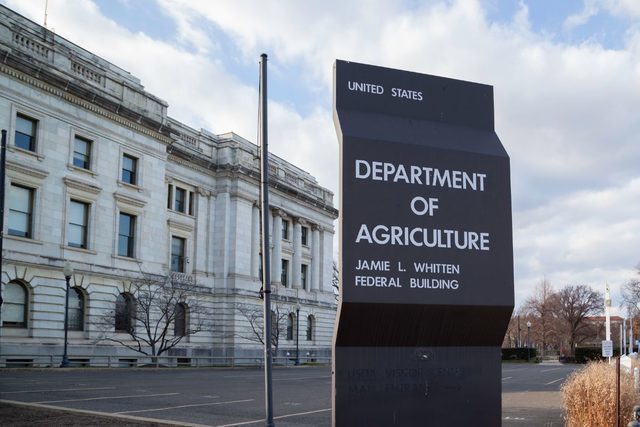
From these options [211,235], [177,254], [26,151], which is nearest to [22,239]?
[26,151]

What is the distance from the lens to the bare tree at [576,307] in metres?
105

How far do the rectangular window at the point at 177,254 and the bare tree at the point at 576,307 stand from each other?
2705 inches

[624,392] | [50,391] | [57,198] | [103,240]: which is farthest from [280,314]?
[624,392]

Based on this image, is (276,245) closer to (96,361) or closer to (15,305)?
(96,361)

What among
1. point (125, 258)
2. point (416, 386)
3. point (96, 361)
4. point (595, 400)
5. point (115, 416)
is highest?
point (125, 258)

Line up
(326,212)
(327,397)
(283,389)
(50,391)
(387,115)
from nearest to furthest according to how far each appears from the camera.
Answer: (387,115), (50,391), (327,397), (283,389), (326,212)

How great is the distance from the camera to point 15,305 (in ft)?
126

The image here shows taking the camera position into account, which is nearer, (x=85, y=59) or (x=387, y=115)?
(x=387, y=115)

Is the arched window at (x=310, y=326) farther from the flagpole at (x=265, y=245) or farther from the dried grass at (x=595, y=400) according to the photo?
Result: the flagpole at (x=265, y=245)

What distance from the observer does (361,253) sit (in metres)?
6.82

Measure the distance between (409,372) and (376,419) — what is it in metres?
0.61

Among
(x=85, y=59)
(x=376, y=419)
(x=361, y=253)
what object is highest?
(x=85, y=59)

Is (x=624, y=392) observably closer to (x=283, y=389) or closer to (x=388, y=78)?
(x=388, y=78)

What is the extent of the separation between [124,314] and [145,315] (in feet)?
6.28
